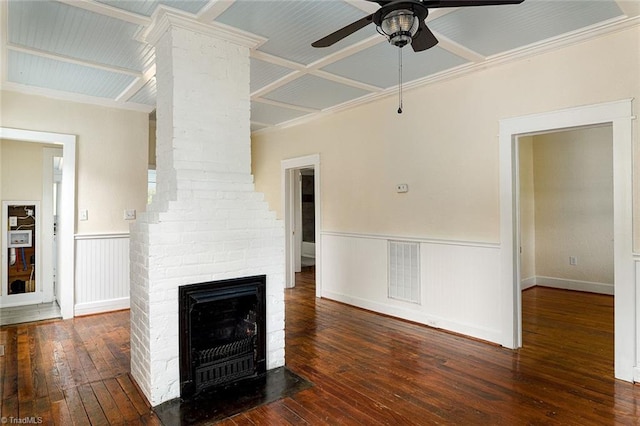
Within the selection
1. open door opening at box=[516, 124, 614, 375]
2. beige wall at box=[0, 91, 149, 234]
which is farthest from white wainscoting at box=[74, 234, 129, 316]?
open door opening at box=[516, 124, 614, 375]

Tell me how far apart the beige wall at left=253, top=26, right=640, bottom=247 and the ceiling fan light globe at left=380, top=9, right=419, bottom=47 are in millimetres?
1874

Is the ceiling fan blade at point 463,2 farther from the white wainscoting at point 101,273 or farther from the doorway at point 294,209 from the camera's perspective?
the white wainscoting at point 101,273

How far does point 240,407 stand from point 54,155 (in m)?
4.71

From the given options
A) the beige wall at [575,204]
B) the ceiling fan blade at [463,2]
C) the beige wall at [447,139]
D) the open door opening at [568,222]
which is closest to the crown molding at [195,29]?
the ceiling fan blade at [463,2]

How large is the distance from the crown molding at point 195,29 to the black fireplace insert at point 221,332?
1824mm

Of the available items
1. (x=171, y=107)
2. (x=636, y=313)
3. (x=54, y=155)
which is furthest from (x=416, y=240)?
(x=54, y=155)

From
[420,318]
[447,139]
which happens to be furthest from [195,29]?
[420,318]

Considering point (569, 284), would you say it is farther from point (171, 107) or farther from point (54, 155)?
point (54, 155)

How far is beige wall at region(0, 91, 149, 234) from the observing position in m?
4.36

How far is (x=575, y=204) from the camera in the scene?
5.74 m

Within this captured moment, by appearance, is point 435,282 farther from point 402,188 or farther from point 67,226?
point 67,226

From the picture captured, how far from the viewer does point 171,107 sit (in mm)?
2670

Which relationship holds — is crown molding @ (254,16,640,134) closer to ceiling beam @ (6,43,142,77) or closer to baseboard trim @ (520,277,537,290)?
ceiling beam @ (6,43,142,77)

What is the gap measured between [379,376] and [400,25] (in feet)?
7.86
